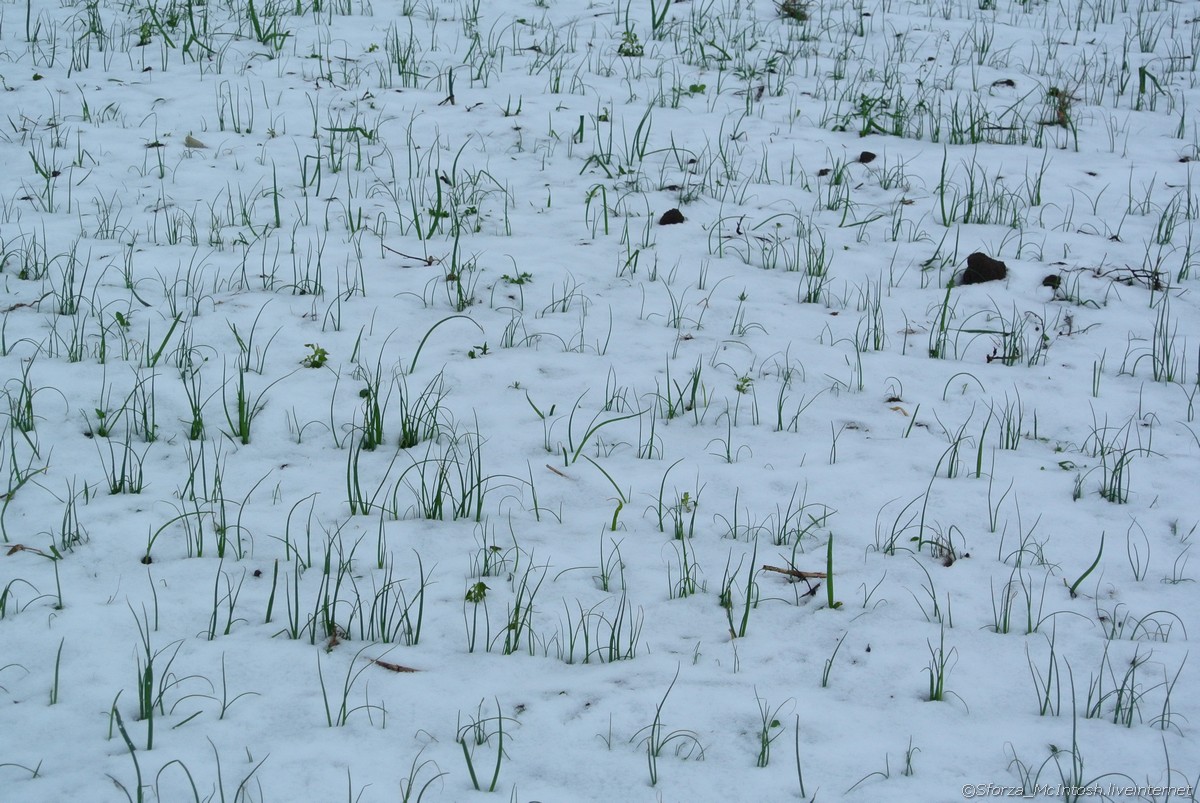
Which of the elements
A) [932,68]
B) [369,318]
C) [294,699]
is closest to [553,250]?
[369,318]

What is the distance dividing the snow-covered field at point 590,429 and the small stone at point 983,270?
7cm

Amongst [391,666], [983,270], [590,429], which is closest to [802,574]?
[590,429]

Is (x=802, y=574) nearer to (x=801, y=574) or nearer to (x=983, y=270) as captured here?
(x=801, y=574)

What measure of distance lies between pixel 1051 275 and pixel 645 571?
314 centimetres

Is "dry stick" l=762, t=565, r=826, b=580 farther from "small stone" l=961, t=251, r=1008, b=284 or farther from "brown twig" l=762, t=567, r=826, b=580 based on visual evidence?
"small stone" l=961, t=251, r=1008, b=284

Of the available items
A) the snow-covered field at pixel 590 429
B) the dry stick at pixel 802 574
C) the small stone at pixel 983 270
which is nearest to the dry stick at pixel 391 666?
the snow-covered field at pixel 590 429

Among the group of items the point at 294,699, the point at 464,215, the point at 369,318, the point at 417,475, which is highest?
the point at 464,215

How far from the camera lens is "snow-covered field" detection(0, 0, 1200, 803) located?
2.49 m

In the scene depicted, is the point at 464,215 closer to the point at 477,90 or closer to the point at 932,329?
the point at 477,90

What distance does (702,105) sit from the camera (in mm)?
7148

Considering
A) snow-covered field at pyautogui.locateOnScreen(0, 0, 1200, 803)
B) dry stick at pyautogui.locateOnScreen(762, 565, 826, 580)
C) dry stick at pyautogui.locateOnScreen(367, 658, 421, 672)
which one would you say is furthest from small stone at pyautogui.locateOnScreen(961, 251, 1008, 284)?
dry stick at pyautogui.locateOnScreen(367, 658, 421, 672)

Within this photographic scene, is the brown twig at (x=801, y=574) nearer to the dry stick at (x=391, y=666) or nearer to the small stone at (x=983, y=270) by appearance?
the dry stick at (x=391, y=666)

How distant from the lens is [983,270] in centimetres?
501

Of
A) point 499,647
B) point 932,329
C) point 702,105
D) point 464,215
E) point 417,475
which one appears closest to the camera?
point 499,647
